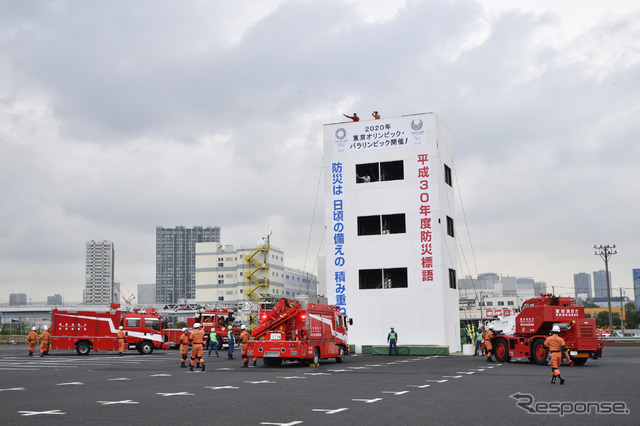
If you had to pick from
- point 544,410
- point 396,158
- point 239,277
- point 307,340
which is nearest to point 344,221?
point 396,158

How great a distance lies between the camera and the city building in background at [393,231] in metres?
43.8

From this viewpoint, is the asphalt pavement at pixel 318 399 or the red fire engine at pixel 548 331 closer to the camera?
the asphalt pavement at pixel 318 399

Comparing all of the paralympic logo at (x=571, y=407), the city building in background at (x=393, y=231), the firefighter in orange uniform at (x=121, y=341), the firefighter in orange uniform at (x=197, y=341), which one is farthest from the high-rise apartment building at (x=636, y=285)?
the paralympic logo at (x=571, y=407)

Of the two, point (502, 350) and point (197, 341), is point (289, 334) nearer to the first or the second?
point (197, 341)

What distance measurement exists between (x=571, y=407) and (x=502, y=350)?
19.0 m

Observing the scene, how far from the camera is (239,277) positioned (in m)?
126

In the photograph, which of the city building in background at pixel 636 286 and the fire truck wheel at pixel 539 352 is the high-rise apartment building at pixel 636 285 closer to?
the city building in background at pixel 636 286

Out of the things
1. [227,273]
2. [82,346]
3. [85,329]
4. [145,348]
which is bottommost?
[145,348]

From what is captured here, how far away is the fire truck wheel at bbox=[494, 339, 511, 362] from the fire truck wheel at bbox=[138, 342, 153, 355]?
22719mm

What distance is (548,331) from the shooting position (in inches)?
1163

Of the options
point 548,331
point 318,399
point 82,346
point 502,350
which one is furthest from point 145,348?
point 318,399

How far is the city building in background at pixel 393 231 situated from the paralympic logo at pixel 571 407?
2928cm

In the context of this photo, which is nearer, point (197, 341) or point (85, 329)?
point (197, 341)

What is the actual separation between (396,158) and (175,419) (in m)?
35.6
